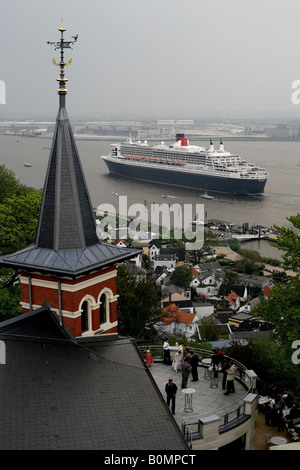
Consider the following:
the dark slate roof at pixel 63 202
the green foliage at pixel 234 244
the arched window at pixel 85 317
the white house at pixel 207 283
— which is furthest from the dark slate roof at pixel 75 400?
the green foliage at pixel 234 244

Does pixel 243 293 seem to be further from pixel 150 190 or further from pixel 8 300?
pixel 150 190

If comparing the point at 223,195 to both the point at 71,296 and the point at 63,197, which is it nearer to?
the point at 63,197

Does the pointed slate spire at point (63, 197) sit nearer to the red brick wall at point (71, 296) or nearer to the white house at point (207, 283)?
the red brick wall at point (71, 296)

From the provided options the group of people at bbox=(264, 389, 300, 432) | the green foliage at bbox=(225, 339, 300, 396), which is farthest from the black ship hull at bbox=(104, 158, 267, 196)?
the group of people at bbox=(264, 389, 300, 432)

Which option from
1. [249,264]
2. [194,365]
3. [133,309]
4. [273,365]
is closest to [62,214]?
[194,365]

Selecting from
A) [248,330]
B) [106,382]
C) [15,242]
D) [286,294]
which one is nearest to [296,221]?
[286,294]

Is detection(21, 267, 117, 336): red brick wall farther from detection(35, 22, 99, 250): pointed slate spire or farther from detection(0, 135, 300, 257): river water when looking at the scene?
detection(0, 135, 300, 257): river water
